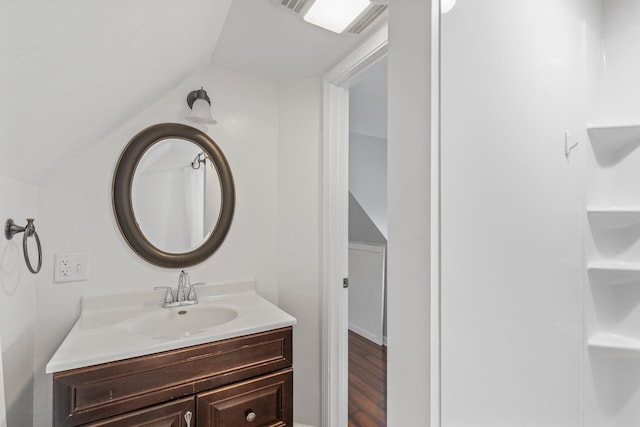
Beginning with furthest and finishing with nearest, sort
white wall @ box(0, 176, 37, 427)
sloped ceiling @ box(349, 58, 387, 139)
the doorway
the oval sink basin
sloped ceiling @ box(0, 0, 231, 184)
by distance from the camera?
the doorway → sloped ceiling @ box(349, 58, 387, 139) → the oval sink basin → white wall @ box(0, 176, 37, 427) → sloped ceiling @ box(0, 0, 231, 184)

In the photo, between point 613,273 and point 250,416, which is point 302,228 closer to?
point 250,416

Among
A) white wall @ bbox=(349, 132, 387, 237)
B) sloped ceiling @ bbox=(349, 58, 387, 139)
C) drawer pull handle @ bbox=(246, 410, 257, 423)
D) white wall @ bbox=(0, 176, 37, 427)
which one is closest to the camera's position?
white wall @ bbox=(0, 176, 37, 427)

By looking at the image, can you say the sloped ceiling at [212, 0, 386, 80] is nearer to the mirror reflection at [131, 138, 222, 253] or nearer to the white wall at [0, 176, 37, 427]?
the mirror reflection at [131, 138, 222, 253]

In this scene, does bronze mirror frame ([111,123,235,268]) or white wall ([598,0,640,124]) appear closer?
white wall ([598,0,640,124])

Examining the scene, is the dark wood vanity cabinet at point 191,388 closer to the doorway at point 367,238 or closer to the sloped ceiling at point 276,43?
the sloped ceiling at point 276,43

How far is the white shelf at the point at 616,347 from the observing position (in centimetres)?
107

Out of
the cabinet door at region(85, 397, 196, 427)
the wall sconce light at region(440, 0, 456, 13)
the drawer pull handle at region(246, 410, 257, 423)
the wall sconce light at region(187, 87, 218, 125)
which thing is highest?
the wall sconce light at region(187, 87, 218, 125)

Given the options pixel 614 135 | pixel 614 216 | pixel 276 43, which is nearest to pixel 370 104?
pixel 276 43

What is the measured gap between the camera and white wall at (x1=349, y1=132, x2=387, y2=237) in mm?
3299

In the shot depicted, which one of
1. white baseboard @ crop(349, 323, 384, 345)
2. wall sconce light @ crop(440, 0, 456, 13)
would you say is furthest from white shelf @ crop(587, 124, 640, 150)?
white baseboard @ crop(349, 323, 384, 345)

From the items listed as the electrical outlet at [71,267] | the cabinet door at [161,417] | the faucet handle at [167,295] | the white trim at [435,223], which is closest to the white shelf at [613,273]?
the white trim at [435,223]

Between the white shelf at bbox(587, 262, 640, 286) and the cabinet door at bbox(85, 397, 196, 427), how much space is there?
5.01 feet

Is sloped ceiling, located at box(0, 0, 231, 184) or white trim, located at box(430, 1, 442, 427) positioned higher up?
sloped ceiling, located at box(0, 0, 231, 184)

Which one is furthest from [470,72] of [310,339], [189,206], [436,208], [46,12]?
[310,339]
